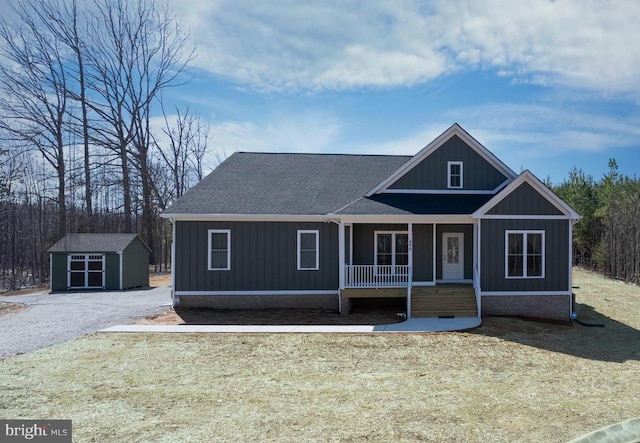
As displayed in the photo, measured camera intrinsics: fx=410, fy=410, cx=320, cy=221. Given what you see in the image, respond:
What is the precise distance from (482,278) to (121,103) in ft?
107

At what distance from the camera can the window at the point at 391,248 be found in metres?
14.8

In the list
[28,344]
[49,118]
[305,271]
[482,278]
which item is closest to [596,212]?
[482,278]

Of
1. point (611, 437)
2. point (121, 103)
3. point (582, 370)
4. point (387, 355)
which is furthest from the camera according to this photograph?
point (121, 103)

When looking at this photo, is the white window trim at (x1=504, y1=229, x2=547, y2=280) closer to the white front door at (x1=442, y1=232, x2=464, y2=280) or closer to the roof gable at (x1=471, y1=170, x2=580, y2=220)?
the roof gable at (x1=471, y1=170, x2=580, y2=220)

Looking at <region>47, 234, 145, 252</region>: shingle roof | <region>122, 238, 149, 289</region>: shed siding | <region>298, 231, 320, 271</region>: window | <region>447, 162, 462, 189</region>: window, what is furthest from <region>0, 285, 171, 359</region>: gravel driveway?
<region>447, 162, 462, 189</region>: window

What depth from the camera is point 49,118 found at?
30812 mm

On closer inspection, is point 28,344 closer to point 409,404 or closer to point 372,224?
point 409,404

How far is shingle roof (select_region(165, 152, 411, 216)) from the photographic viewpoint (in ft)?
46.8

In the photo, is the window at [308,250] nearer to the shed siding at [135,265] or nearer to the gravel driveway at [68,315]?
the gravel driveway at [68,315]

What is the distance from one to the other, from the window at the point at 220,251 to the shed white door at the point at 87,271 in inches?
351

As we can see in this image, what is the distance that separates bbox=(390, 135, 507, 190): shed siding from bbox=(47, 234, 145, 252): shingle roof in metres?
14.3

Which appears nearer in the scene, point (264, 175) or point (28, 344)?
point (28, 344)

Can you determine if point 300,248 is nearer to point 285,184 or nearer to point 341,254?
point 341,254

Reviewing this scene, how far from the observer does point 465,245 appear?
14.9 m
